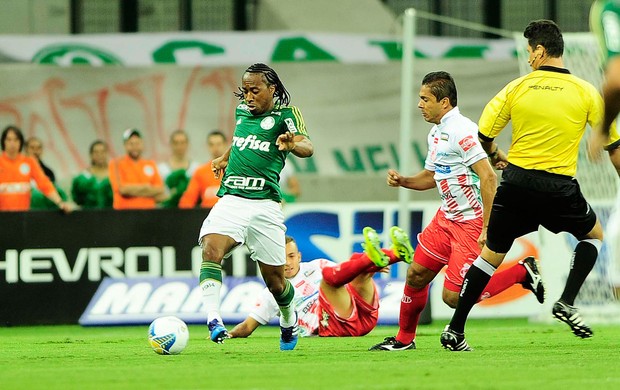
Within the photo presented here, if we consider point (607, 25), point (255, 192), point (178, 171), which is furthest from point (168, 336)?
point (178, 171)

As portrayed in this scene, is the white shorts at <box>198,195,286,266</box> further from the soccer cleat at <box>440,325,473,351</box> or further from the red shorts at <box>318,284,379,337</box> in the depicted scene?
the red shorts at <box>318,284,379,337</box>

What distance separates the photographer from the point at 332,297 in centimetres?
1273

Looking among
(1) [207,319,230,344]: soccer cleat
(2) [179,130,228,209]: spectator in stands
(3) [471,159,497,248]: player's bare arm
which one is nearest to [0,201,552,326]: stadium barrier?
(2) [179,130,228,209]: spectator in stands

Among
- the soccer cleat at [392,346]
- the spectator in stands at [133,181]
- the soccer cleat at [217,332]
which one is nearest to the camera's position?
the soccer cleat at [217,332]

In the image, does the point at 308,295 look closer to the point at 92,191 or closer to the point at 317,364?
the point at 317,364

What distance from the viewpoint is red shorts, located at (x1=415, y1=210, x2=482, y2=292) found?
1049 centimetres

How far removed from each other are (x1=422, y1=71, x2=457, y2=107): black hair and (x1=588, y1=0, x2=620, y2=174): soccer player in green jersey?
1285 millimetres

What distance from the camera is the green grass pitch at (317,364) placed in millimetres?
7809

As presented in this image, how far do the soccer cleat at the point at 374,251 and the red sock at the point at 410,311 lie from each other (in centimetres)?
140

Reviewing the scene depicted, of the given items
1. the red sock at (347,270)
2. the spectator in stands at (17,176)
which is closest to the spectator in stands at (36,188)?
the spectator in stands at (17,176)

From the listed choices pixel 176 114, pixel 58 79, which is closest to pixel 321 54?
pixel 176 114

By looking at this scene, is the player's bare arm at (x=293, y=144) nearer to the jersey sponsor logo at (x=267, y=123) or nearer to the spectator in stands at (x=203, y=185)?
the jersey sponsor logo at (x=267, y=123)

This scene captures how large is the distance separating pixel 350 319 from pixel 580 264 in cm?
300

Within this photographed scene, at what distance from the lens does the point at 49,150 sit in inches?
760
